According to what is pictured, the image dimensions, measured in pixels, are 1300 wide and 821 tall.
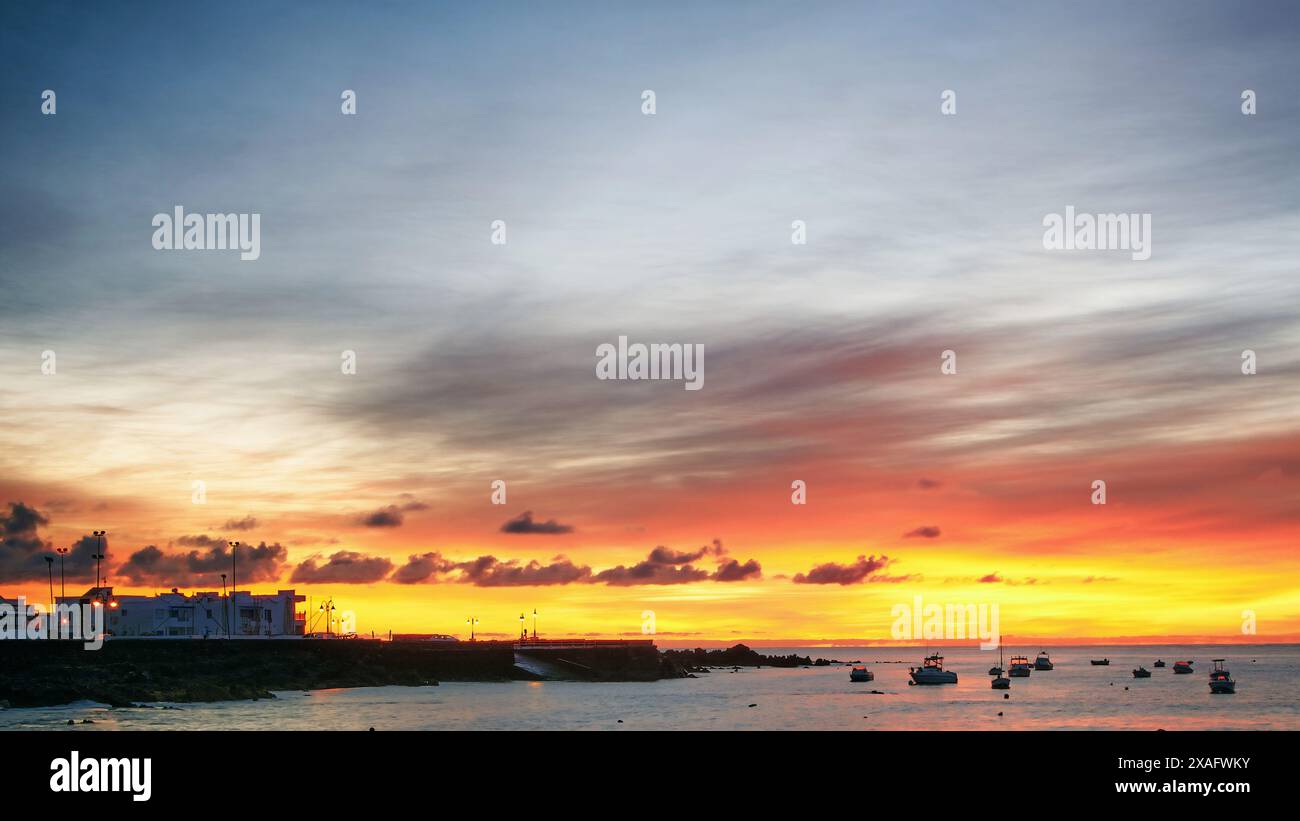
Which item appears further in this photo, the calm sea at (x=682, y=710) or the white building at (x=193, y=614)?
the white building at (x=193, y=614)

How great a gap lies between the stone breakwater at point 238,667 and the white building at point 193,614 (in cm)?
3112

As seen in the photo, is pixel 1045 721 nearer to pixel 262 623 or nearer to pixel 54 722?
pixel 54 722

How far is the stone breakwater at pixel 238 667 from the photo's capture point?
10538 cm

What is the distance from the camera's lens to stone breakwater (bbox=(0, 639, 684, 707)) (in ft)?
346

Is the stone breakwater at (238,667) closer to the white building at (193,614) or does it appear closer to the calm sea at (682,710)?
the calm sea at (682,710)

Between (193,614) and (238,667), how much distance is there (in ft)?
178

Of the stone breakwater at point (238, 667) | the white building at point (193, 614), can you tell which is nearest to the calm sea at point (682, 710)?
the stone breakwater at point (238, 667)

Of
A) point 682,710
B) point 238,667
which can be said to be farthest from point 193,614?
point 682,710

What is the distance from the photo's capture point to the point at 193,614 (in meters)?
183

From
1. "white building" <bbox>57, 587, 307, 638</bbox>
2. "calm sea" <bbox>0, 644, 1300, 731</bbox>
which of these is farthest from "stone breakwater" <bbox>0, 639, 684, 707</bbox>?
"white building" <bbox>57, 587, 307, 638</bbox>

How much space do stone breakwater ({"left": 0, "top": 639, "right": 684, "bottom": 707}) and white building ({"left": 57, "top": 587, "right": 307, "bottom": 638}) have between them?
102ft

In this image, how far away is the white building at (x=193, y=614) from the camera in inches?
7072

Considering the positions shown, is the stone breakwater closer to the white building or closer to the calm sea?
the calm sea
